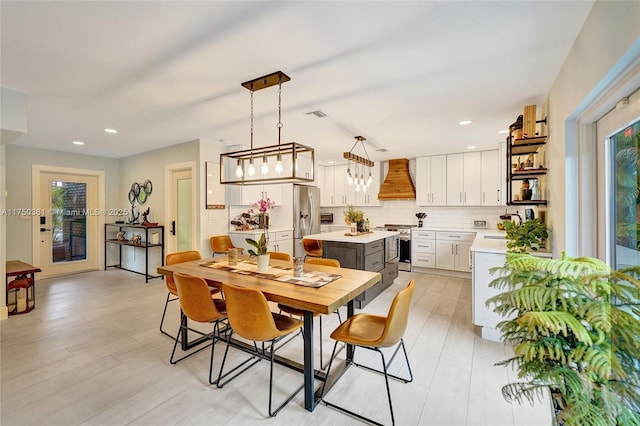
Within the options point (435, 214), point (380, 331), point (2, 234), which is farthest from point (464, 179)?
point (2, 234)

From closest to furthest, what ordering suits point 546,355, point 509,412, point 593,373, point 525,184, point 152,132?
point 593,373 < point 546,355 < point 509,412 < point 525,184 < point 152,132

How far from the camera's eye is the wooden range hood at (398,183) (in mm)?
6234

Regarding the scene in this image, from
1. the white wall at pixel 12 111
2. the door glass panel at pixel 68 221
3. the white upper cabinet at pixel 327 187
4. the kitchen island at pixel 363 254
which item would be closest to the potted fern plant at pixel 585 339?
the kitchen island at pixel 363 254

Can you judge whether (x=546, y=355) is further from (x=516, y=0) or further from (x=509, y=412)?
(x=516, y=0)

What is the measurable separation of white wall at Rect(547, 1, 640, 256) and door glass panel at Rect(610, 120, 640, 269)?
30cm

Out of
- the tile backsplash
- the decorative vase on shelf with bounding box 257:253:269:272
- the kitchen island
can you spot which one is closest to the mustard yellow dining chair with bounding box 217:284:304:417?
the decorative vase on shelf with bounding box 257:253:269:272

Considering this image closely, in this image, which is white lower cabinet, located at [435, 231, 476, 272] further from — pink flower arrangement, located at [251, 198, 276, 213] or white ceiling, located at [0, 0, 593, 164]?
pink flower arrangement, located at [251, 198, 276, 213]

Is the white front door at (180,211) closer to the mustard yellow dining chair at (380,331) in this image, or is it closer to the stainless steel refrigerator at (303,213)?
the stainless steel refrigerator at (303,213)

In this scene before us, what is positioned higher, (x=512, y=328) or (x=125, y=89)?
(x=125, y=89)

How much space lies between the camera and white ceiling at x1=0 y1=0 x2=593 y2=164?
1.70 meters

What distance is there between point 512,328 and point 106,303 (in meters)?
4.73

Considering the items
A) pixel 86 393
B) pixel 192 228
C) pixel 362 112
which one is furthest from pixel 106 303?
pixel 362 112

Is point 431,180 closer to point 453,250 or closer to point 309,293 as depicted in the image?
point 453,250

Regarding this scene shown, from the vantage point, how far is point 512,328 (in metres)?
1.22
